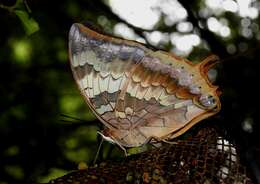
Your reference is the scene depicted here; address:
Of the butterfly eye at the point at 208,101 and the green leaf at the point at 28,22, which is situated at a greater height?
the green leaf at the point at 28,22

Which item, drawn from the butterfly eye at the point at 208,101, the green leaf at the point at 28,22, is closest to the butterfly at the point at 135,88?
the butterfly eye at the point at 208,101

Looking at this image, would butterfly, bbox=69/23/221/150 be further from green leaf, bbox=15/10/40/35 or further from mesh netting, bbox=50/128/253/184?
green leaf, bbox=15/10/40/35

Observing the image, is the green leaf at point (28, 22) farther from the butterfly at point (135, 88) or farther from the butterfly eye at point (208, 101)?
the butterfly eye at point (208, 101)

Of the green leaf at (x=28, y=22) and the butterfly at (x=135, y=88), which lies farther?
the green leaf at (x=28, y=22)

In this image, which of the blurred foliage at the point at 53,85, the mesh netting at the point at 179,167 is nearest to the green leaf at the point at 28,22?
the blurred foliage at the point at 53,85

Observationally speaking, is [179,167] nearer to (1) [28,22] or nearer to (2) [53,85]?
(1) [28,22]

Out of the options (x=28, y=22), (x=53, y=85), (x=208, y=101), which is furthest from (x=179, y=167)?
(x=53, y=85)

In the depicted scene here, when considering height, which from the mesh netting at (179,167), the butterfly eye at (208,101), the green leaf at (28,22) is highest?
the green leaf at (28,22)
